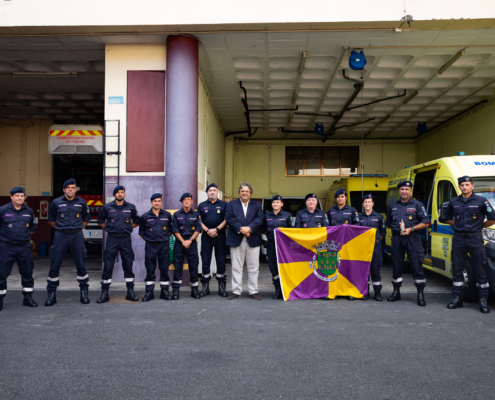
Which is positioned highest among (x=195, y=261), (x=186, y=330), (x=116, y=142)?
(x=116, y=142)

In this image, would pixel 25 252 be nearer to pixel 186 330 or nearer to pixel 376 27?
pixel 186 330

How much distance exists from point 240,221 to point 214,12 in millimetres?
4300

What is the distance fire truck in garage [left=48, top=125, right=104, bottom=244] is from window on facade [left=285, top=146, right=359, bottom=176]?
8964mm

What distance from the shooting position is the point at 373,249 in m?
6.81

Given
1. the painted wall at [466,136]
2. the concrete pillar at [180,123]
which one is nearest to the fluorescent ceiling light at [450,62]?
the painted wall at [466,136]

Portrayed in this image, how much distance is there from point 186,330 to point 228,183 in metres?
12.9

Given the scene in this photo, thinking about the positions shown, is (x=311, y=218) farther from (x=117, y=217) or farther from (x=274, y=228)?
(x=117, y=217)

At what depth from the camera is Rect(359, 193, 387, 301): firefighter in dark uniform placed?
6773 mm

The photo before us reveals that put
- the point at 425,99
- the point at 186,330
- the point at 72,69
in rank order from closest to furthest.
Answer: the point at 186,330, the point at 72,69, the point at 425,99

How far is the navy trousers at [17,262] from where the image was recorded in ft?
19.9

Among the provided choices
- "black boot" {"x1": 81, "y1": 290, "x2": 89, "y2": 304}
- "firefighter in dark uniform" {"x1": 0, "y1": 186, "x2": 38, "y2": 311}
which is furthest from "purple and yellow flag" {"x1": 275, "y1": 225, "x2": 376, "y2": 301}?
"firefighter in dark uniform" {"x1": 0, "y1": 186, "x2": 38, "y2": 311}

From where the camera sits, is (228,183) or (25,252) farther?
(228,183)

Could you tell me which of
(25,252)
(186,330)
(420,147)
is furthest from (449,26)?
(420,147)

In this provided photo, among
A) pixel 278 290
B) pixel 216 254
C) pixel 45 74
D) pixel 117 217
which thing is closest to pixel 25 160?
pixel 45 74
